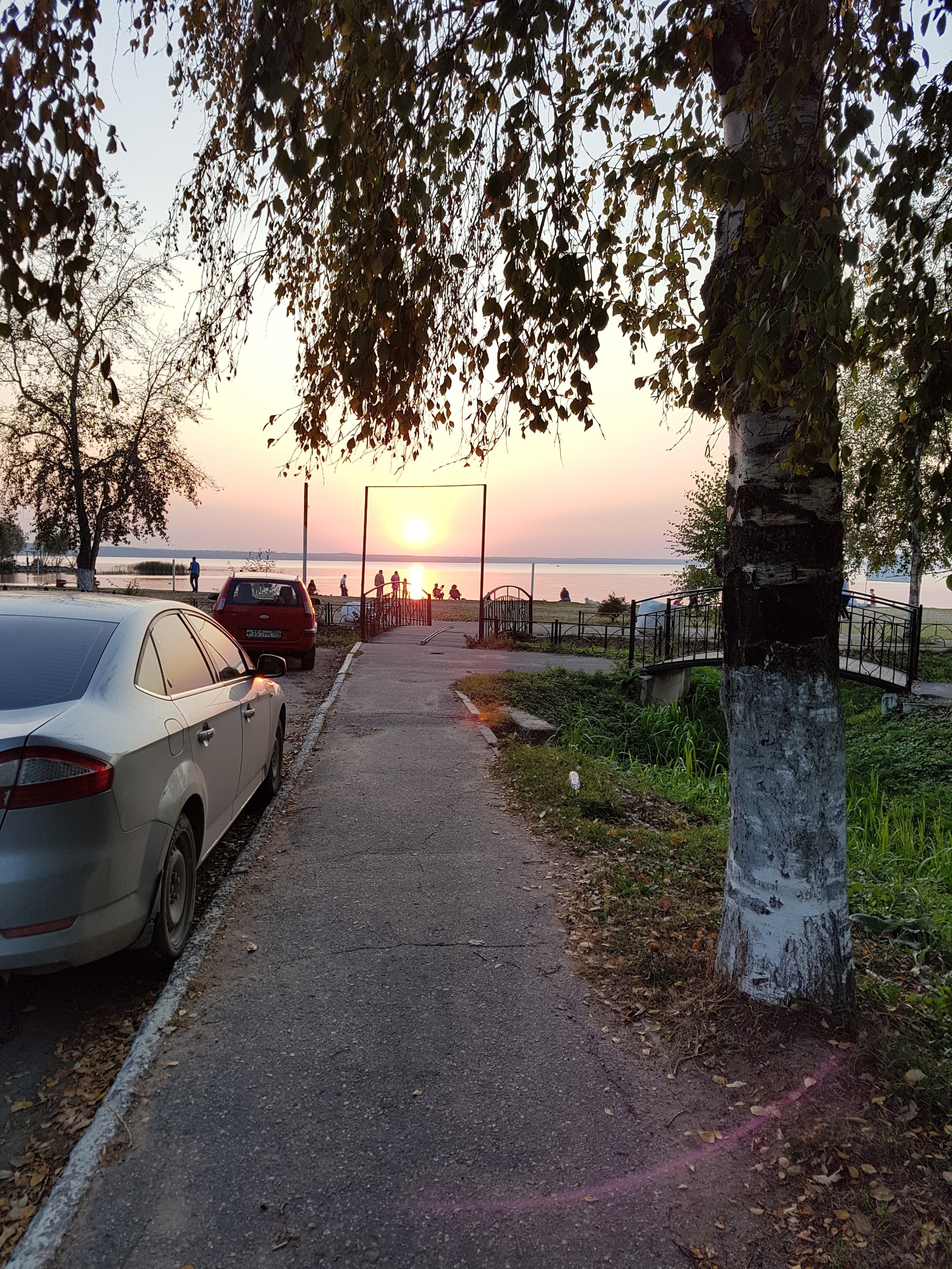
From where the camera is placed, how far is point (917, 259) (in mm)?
3004

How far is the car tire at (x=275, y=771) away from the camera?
6629 mm

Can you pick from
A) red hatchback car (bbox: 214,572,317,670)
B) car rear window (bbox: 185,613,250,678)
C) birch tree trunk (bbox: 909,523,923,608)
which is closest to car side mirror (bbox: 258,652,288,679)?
car rear window (bbox: 185,613,250,678)

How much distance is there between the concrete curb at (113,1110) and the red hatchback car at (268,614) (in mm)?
10497

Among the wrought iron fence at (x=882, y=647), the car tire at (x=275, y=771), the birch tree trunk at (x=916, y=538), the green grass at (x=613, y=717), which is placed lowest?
the green grass at (x=613, y=717)

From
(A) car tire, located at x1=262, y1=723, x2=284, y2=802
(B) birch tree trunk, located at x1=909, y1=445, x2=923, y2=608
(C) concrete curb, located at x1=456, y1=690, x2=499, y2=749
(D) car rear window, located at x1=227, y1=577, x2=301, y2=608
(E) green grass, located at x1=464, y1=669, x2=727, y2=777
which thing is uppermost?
(B) birch tree trunk, located at x1=909, y1=445, x2=923, y2=608

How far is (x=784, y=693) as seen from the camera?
3268 mm

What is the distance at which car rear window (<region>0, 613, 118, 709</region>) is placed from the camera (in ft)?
11.0

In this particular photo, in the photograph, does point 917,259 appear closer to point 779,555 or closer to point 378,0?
point 779,555

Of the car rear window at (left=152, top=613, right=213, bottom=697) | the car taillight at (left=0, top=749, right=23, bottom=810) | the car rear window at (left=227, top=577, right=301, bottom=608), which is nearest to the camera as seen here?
the car taillight at (left=0, top=749, right=23, bottom=810)

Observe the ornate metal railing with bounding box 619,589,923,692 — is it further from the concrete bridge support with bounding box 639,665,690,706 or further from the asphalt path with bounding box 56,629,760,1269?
the asphalt path with bounding box 56,629,760,1269

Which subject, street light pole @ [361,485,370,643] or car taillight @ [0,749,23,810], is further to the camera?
street light pole @ [361,485,370,643]

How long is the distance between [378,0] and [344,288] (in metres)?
1.30

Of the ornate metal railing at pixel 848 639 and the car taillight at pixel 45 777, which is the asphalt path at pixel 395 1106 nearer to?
the car taillight at pixel 45 777

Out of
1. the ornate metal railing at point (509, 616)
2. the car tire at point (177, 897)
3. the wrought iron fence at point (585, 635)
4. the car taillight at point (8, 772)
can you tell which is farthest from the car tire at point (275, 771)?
the ornate metal railing at point (509, 616)
